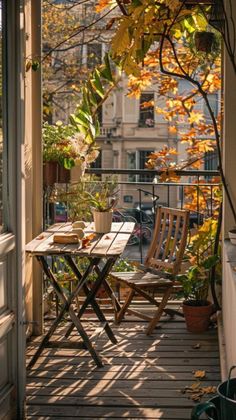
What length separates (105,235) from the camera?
4562 mm

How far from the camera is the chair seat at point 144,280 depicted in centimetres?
478

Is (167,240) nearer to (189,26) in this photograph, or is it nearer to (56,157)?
(56,157)

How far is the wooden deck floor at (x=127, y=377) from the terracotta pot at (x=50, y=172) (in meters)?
1.12

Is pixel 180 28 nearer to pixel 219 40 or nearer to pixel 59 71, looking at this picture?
pixel 219 40

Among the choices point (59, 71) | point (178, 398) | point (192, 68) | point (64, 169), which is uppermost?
point (59, 71)

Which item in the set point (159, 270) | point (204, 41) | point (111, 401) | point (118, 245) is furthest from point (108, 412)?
point (204, 41)

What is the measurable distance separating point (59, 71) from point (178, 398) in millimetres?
14416

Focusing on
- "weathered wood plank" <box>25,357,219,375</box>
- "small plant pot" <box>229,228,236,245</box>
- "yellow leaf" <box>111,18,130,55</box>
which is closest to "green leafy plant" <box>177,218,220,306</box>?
"small plant pot" <box>229,228,236,245</box>

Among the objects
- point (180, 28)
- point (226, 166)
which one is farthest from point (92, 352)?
point (180, 28)

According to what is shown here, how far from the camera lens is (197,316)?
15.8 ft

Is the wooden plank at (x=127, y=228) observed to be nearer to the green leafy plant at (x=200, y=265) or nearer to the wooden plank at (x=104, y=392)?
the green leafy plant at (x=200, y=265)

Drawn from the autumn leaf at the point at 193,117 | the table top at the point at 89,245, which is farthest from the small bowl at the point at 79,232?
the autumn leaf at the point at 193,117

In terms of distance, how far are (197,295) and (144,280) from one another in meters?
0.43

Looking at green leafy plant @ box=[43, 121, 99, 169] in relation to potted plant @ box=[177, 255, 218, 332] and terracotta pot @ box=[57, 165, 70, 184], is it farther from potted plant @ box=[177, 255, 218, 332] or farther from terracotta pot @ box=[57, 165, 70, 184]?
potted plant @ box=[177, 255, 218, 332]
